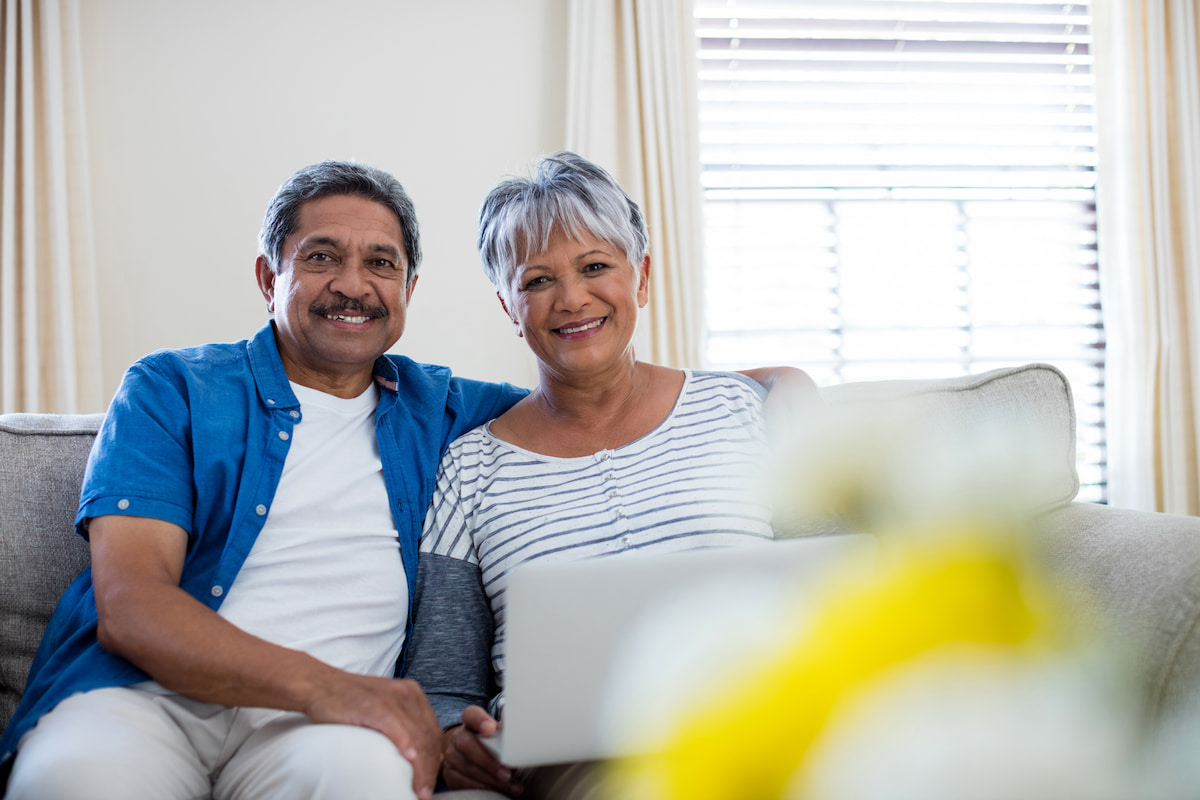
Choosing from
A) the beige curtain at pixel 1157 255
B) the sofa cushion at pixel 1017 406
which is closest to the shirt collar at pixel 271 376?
the sofa cushion at pixel 1017 406

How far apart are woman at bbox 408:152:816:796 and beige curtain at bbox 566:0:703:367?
1.24 metres

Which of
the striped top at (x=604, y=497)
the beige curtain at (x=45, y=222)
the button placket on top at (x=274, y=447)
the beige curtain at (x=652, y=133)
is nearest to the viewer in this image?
the button placket on top at (x=274, y=447)

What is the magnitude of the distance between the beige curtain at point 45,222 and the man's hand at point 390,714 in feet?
6.33

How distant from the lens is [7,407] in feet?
8.05

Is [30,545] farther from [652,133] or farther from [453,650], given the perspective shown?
[652,133]

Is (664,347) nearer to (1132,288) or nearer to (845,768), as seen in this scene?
(1132,288)

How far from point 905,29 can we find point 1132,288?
1.25 meters

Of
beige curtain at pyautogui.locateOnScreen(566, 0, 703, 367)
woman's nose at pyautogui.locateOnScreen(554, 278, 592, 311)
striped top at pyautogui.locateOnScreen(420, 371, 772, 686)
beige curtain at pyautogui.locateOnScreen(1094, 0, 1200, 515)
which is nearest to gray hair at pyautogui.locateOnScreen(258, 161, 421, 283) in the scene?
woman's nose at pyautogui.locateOnScreen(554, 278, 592, 311)

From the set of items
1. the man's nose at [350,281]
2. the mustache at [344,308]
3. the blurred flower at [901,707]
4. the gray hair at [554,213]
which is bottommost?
the blurred flower at [901,707]

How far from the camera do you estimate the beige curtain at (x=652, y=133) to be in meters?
2.70

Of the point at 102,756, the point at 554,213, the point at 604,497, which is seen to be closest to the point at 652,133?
the point at 554,213

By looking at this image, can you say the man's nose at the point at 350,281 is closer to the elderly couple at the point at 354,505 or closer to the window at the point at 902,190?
the elderly couple at the point at 354,505

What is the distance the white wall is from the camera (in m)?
2.59

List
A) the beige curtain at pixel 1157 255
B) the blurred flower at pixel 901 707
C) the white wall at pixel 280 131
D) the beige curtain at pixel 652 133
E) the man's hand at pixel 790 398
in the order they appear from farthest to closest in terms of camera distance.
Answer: the beige curtain at pixel 1157 255, the beige curtain at pixel 652 133, the white wall at pixel 280 131, the man's hand at pixel 790 398, the blurred flower at pixel 901 707
